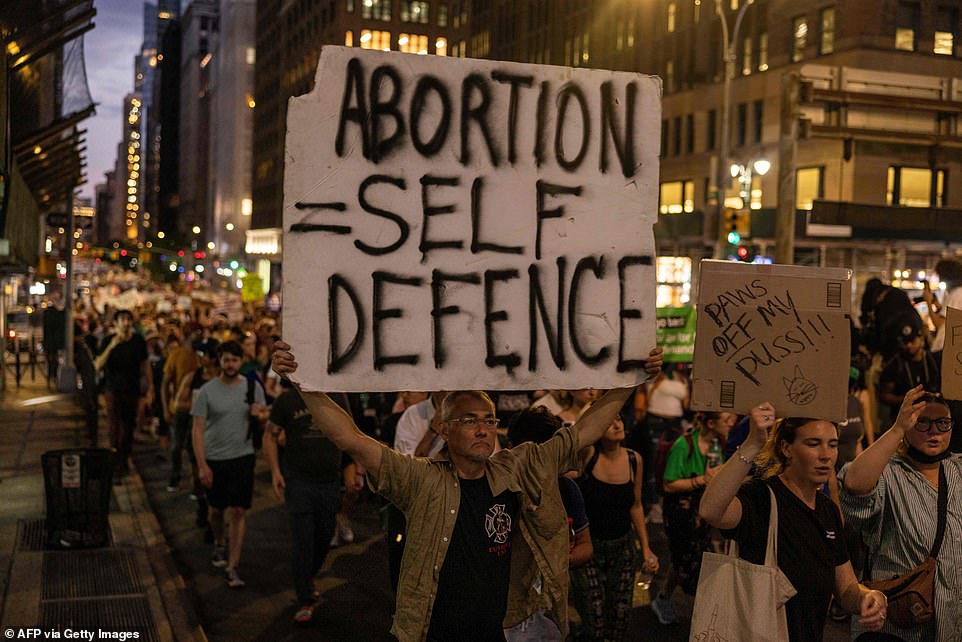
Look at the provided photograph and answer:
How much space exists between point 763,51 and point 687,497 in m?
42.5

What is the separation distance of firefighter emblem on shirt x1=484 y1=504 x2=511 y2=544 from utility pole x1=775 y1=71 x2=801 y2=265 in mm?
15678

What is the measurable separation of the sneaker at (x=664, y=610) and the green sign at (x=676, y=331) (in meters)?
5.30

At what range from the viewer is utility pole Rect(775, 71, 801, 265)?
61.8 feet

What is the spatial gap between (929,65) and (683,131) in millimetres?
11980

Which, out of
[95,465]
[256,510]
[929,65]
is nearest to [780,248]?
[256,510]

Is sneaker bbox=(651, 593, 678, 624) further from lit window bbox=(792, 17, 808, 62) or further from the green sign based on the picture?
lit window bbox=(792, 17, 808, 62)

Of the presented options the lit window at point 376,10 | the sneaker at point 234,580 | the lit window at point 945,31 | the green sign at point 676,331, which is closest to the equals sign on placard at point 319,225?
the sneaker at point 234,580

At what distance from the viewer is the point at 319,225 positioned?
158 inches

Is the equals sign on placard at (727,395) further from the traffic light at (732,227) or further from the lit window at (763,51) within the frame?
the lit window at (763,51)

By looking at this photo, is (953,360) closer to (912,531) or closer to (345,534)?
(912,531)

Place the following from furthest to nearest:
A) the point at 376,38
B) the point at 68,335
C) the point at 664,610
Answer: the point at 376,38 < the point at 68,335 < the point at 664,610

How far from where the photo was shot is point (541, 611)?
4664mm

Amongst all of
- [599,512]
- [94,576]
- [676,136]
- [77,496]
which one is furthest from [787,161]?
[676,136]

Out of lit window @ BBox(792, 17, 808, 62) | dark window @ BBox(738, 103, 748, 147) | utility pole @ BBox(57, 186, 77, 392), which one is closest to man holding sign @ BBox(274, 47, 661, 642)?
utility pole @ BBox(57, 186, 77, 392)
